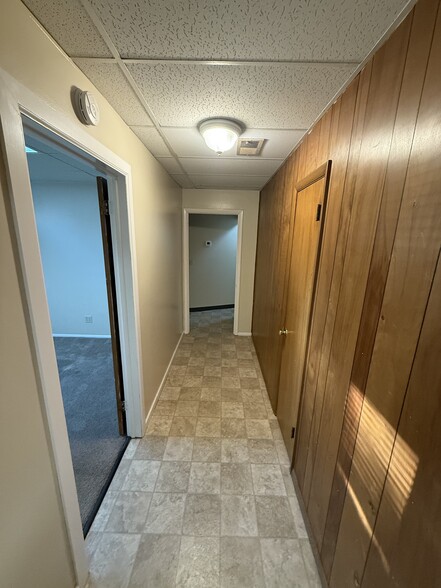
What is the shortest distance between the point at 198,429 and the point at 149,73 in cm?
239

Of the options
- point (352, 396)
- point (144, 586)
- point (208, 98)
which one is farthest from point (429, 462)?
point (208, 98)

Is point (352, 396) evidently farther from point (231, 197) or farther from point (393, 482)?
point (231, 197)

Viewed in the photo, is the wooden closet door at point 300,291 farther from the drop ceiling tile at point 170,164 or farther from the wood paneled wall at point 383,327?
the drop ceiling tile at point 170,164

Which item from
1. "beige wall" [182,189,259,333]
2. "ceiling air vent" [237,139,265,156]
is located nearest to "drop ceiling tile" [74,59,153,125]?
"ceiling air vent" [237,139,265,156]

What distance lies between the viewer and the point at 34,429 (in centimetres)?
80

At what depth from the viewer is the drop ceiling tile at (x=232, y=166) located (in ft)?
6.91

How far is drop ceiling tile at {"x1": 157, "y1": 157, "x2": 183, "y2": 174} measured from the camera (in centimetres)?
217

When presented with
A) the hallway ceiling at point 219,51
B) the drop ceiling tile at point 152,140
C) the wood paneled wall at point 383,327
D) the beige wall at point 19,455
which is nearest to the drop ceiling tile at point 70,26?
the hallway ceiling at point 219,51

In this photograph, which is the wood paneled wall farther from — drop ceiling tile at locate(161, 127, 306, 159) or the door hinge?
drop ceiling tile at locate(161, 127, 306, 159)

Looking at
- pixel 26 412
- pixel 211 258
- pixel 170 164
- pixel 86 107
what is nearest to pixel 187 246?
pixel 170 164

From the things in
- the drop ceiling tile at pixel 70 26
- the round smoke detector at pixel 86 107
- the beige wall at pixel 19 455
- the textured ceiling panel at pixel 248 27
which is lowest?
the beige wall at pixel 19 455

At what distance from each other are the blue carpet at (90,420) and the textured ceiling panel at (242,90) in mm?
2348

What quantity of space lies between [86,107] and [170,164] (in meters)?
1.43

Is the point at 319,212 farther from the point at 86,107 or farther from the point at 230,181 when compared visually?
the point at 230,181
